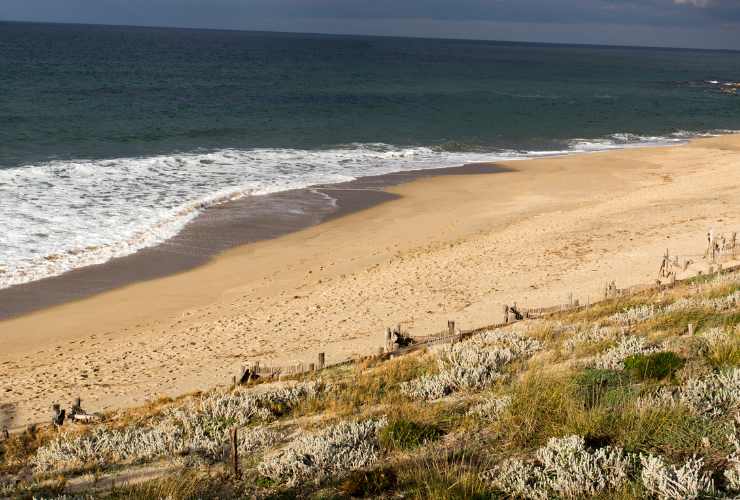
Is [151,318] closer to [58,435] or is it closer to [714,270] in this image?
[58,435]

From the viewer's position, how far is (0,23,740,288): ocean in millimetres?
23828

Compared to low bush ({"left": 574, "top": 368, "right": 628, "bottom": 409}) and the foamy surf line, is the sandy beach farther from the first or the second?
low bush ({"left": 574, "top": 368, "right": 628, "bottom": 409})

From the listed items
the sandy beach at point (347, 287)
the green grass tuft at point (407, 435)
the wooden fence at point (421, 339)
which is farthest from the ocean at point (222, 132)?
the green grass tuft at point (407, 435)

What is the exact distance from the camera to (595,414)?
274 inches

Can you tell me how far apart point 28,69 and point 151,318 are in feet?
221

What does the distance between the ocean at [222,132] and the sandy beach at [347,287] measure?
12.2 ft

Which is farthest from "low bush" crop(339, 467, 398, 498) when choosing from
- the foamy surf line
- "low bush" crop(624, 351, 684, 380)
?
the foamy surf line

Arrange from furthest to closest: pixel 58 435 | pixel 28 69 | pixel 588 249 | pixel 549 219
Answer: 1. pixel 28 69
2. pixel 549 219
3. pixel 588 249
4. pixel 58 435

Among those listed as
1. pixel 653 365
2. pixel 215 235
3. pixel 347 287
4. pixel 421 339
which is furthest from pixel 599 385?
pixel 215 235

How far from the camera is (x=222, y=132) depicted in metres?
43.3

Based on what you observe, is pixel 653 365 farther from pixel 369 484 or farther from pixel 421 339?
pixel 421 339

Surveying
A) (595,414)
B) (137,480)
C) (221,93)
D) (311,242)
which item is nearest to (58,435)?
(137,480)

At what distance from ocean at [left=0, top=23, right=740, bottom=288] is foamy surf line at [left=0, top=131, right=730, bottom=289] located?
8cm

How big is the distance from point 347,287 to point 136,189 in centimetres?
1343
